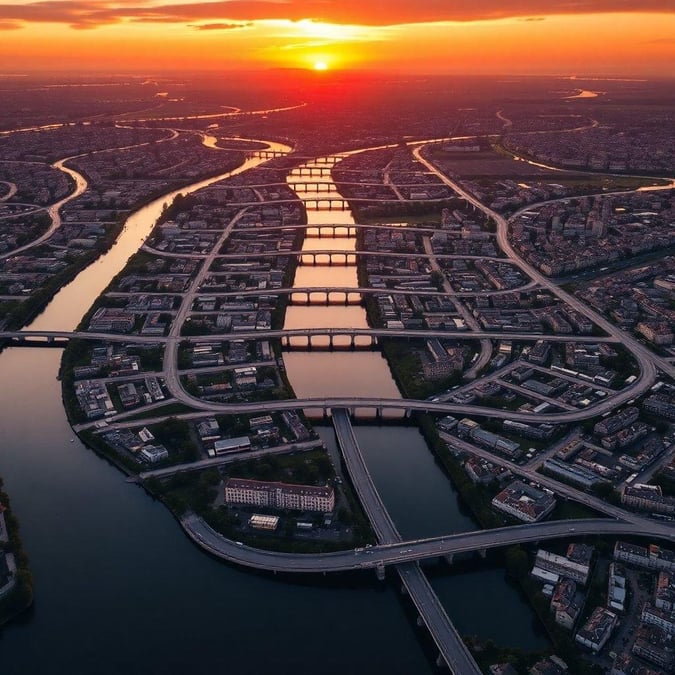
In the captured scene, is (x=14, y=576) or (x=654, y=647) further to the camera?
(x=14, y=576)

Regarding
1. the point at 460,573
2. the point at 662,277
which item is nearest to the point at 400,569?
the point at 460,573

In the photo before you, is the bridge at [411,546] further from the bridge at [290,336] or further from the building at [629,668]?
the bridge at [290,336]

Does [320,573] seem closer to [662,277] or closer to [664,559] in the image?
[664,559]

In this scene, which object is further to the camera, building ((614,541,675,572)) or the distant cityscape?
the distant cityscape

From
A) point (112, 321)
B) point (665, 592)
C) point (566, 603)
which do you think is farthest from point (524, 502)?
point (112, 321)

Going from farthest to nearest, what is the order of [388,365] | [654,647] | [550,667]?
[388,365] < [654,647] < [550,667]

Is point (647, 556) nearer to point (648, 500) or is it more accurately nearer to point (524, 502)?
point (648, 500)

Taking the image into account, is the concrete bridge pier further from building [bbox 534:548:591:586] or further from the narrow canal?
building [bbox 534:548:591:586]

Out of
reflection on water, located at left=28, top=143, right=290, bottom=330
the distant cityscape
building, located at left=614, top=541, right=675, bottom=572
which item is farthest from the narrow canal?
reflection on water, located at left=28, top=143, right=290, bottom=330
